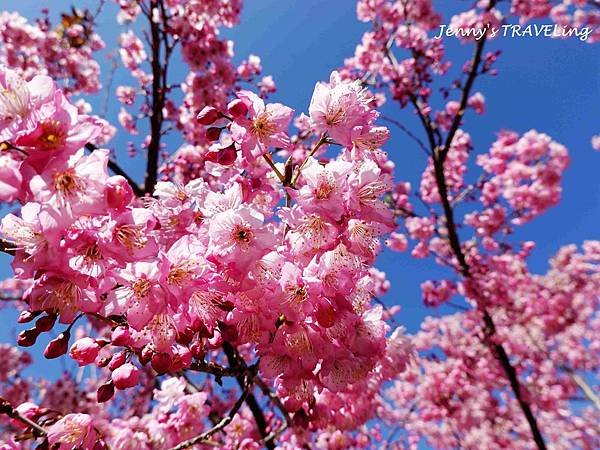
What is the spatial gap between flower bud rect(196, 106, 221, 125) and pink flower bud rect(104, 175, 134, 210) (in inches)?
21.6


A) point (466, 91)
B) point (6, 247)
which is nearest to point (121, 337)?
point (6, 247)

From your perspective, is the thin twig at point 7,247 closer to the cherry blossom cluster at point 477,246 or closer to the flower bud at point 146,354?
the flower bud at point 146,354

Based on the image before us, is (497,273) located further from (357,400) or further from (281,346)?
(281,346)

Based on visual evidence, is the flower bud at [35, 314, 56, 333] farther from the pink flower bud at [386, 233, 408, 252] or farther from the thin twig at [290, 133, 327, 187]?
the pink flower bud at [386, 233, 408, 252]

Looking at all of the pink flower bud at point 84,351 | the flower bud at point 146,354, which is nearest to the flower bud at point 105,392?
the pink flower bud at point 84,351

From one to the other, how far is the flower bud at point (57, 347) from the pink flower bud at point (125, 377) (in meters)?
0.19

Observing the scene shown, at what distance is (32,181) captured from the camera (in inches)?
41.6

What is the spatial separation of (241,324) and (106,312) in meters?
0.45

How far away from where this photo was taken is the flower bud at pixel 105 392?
1476 mm

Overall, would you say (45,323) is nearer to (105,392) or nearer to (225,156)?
(105,392)

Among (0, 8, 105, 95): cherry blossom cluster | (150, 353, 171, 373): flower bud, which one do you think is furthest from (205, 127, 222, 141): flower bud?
(0, 8, 105, 95): cherry blossom cluster

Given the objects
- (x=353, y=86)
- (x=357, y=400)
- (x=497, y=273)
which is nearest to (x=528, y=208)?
(x=497, y=273)

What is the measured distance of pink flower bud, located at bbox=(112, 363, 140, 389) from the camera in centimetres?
142

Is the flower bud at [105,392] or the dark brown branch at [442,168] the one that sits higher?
the dark brown branch at [442,168]
